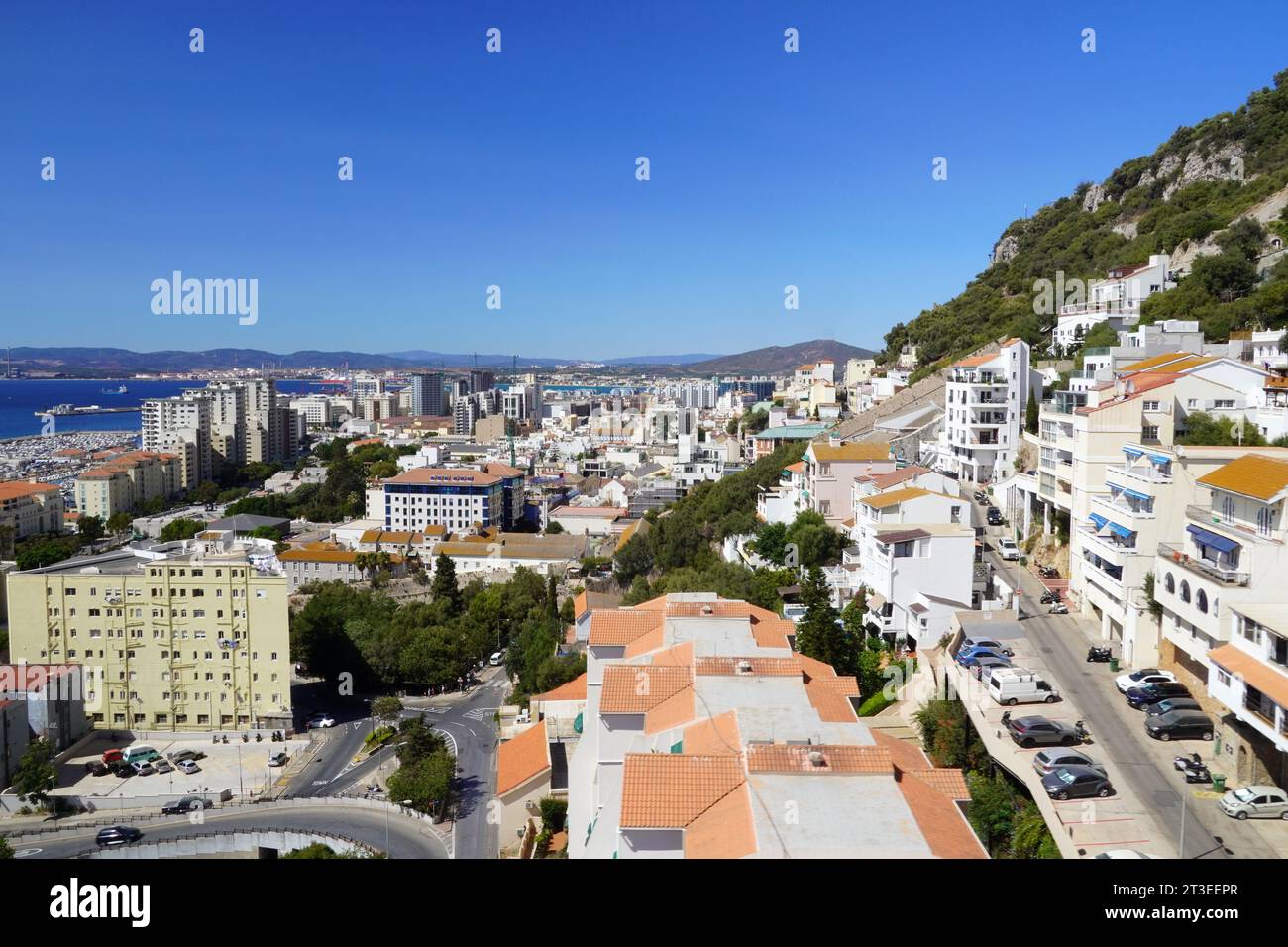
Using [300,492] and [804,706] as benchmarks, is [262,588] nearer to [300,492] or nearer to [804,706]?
[804,706]

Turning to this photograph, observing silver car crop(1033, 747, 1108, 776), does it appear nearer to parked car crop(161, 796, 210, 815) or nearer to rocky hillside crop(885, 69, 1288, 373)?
parked car crop(161, 796, 210, 815)

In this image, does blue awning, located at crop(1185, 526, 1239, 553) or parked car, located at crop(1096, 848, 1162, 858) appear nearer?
parked car, located at crop(1096, 848, 1162, 858)

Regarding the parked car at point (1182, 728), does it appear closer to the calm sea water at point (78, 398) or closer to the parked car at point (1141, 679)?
the parked car at point (1141, 679)

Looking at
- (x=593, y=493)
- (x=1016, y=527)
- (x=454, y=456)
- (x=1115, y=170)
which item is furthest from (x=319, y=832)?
(x=454, y=456)

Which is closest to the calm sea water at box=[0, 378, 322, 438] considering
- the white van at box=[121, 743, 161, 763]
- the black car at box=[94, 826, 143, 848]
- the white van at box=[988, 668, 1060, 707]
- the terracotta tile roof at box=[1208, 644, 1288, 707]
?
the white van at box=[121, 743, 161, 763]
